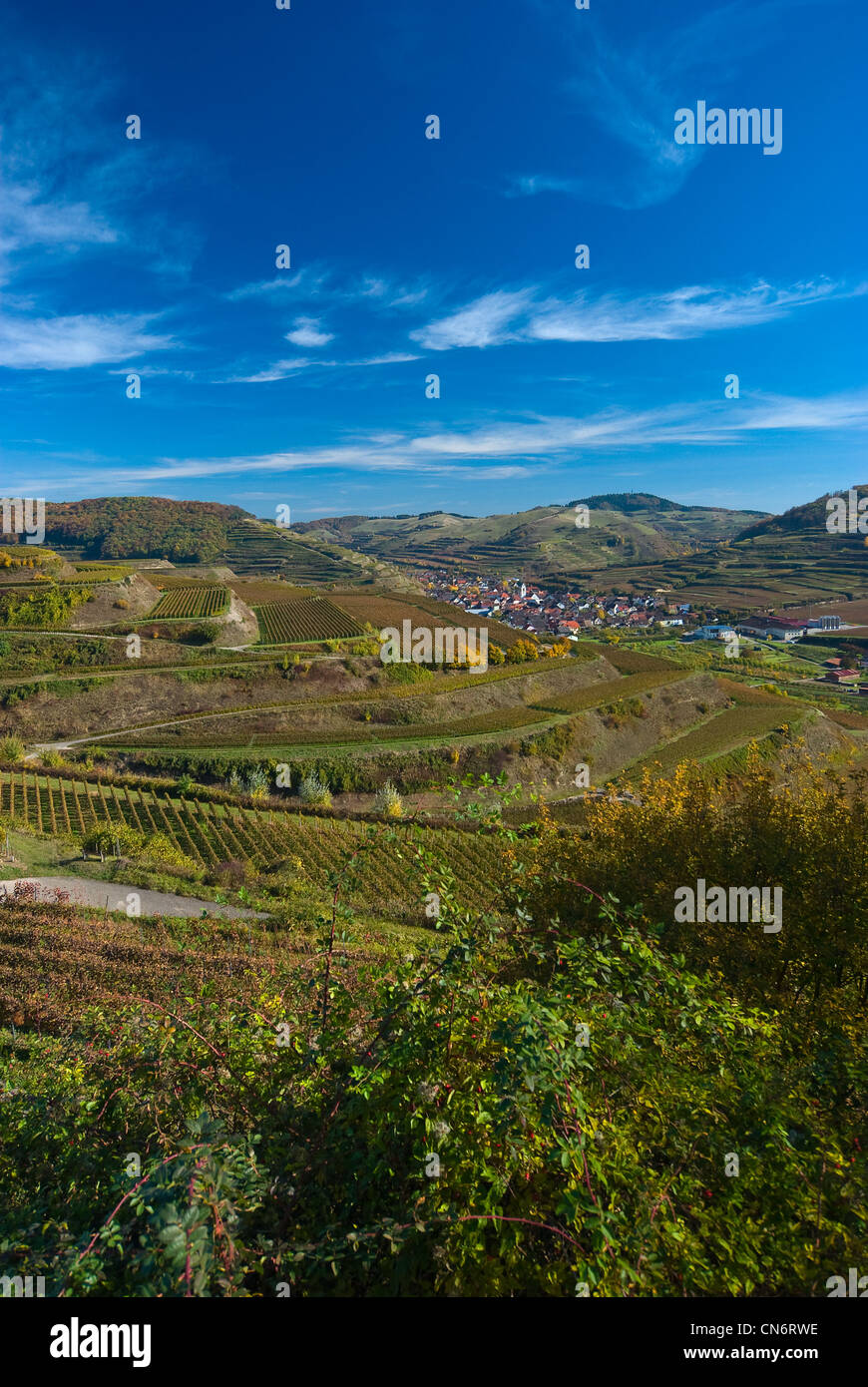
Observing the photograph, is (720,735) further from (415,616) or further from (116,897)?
(116,897)

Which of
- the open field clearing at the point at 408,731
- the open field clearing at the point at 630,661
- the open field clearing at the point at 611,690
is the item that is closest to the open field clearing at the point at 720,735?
the open field clearing at the point at 611,690

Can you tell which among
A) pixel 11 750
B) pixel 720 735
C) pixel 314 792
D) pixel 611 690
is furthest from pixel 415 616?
pixel 11 750

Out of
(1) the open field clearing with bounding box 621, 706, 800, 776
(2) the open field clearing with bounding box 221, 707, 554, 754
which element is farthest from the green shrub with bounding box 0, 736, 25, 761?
(1) the open field clearing with bounding box 621, 706, 800, 776

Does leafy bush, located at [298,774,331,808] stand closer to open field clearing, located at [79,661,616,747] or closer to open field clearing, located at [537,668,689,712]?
open field clearing, located at [79,661,616,747]

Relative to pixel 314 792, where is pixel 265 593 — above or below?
above

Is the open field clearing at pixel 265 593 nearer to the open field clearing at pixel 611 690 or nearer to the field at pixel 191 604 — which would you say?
the field at pixel 191 604

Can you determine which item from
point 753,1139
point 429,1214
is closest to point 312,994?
point 429,1214

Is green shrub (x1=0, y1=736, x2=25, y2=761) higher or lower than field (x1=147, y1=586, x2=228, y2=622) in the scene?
lower
